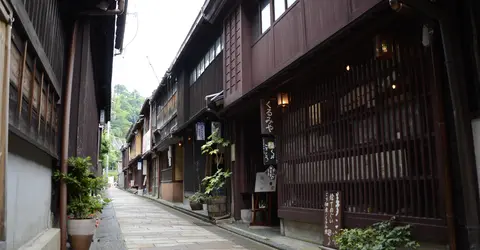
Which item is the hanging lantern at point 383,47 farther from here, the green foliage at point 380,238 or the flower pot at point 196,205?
the flower pot at point 196,205

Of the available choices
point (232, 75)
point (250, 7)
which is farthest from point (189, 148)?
point (250, 7)

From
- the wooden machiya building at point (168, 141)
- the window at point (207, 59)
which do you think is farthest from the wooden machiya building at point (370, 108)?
the wooden machiya building at point (168, 141)

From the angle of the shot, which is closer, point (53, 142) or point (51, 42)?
point (51, 42)

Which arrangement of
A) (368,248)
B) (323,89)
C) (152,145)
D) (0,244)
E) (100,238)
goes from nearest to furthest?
(0,244)
(368,248)
(323,89)
(100,238)
(152,145)

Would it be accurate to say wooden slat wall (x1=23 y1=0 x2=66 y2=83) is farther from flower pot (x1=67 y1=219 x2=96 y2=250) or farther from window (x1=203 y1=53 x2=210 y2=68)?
window (x1=203 y1=53 x2=210 y2=68)

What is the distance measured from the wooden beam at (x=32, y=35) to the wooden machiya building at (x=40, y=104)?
1 cm

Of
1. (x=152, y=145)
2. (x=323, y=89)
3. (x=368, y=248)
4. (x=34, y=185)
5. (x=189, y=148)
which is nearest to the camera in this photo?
(x=34, y=185)

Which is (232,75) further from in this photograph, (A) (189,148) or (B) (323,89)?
(A) (189,148)

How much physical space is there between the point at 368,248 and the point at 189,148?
2078 centimetres

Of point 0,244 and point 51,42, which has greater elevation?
point 51,42

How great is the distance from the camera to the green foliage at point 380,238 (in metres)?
7.02

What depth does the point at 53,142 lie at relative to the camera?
830 centimetres

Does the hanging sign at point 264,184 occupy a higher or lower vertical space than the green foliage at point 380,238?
higher

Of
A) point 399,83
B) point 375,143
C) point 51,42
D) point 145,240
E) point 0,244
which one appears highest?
point 51,42
